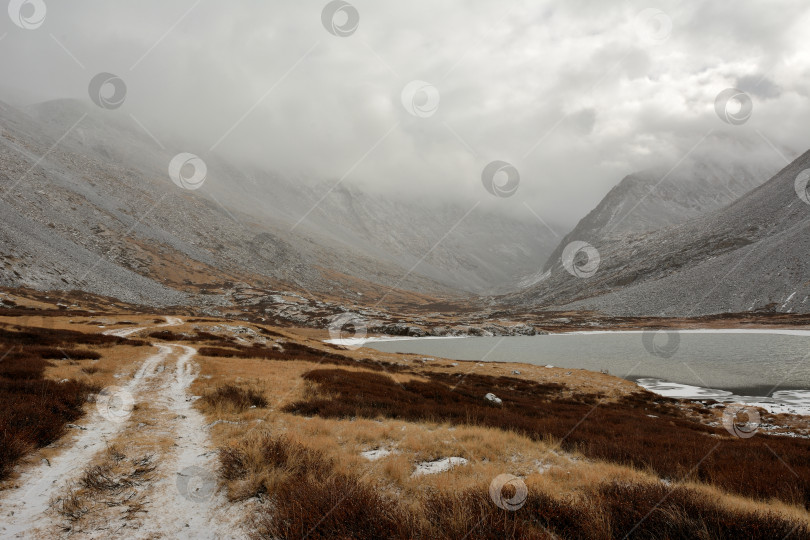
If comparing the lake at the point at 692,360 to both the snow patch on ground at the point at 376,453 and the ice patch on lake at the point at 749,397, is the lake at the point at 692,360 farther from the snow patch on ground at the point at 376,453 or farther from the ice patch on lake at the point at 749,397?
the snow patch on ground at the point at 376,453

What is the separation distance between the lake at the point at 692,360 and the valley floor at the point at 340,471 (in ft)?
76.1

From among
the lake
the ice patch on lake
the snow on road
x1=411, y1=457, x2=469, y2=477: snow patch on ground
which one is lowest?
the ice patch on lake

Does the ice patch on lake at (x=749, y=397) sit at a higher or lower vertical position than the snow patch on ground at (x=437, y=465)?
lower

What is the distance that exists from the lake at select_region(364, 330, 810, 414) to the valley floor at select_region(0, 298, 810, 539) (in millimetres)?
23194

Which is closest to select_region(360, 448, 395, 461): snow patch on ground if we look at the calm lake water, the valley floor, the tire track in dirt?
the valley floor

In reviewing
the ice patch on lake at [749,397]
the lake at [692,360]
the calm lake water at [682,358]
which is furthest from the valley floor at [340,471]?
the calm lake water at [682,358]

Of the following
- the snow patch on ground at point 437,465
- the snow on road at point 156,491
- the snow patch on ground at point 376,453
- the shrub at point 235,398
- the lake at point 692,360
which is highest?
the shrub at point 235,398

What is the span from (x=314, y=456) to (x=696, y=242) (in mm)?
239630

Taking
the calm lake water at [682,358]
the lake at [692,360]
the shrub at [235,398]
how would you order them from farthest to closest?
the calm lake water at [682,358] < the lake at [692,360] < the shrub at [235,398]

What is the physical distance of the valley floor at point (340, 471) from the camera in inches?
217

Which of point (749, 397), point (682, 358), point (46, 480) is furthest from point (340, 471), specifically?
point (682, 358)

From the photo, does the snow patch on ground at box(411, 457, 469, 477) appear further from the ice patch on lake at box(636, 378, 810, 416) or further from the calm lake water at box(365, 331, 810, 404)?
the calm lake water at box(365, 331, 810, 404)

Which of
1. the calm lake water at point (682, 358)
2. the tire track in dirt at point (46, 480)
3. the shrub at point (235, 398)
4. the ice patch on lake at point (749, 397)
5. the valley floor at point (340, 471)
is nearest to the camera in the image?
the valley floor at point (340, 471)

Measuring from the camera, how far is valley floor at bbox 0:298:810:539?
18.1ft
